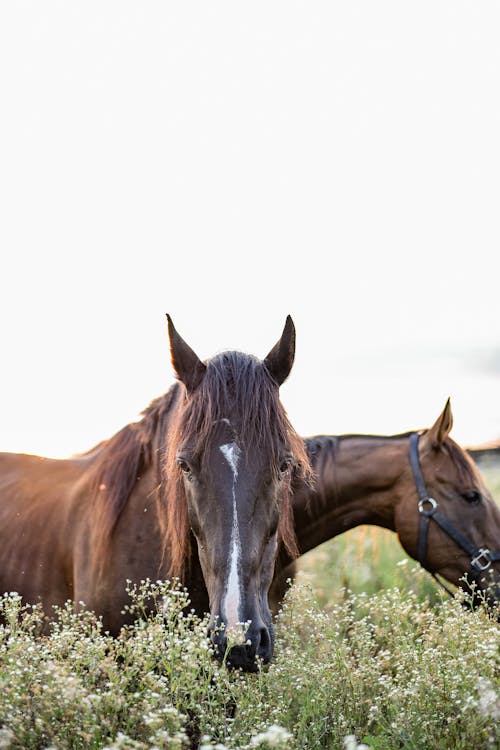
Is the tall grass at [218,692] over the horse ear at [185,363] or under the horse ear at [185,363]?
under

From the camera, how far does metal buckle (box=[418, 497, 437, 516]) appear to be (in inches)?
219

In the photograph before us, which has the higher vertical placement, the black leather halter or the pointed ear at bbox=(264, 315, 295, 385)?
the pointed ear at bbox=(264, 315, 295, 385)

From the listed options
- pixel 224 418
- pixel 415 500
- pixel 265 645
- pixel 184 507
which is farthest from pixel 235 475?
pixel 415 500

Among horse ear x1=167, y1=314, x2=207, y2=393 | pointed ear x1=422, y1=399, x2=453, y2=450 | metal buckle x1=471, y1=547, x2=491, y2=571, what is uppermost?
horse ear x1=167, y1=314, x2=207, y2=393

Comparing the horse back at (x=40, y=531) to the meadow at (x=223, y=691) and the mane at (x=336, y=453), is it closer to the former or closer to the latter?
the meadow at (x=223, y=691)

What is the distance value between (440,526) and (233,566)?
286 cm

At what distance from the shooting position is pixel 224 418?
11.3ft

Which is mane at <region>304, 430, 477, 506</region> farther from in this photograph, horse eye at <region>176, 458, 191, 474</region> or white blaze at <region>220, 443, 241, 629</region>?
white blaze at <region>220, 443, 241, 629</region>

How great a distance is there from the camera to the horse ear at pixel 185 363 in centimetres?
376

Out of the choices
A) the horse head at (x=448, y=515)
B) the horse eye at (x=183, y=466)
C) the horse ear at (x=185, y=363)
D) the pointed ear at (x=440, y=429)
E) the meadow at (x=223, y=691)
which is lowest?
the meadow at (x=223, y=691)

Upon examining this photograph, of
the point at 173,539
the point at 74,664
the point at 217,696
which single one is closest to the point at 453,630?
the point at 217,696

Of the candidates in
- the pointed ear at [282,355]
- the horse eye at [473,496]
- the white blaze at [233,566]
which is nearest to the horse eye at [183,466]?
the white blaze at [233,566]

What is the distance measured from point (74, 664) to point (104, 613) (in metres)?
1.09

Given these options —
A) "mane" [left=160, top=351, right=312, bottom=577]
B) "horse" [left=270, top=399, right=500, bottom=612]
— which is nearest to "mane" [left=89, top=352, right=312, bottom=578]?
"mane" [left=160, top=351, right=312, bottom=577]
